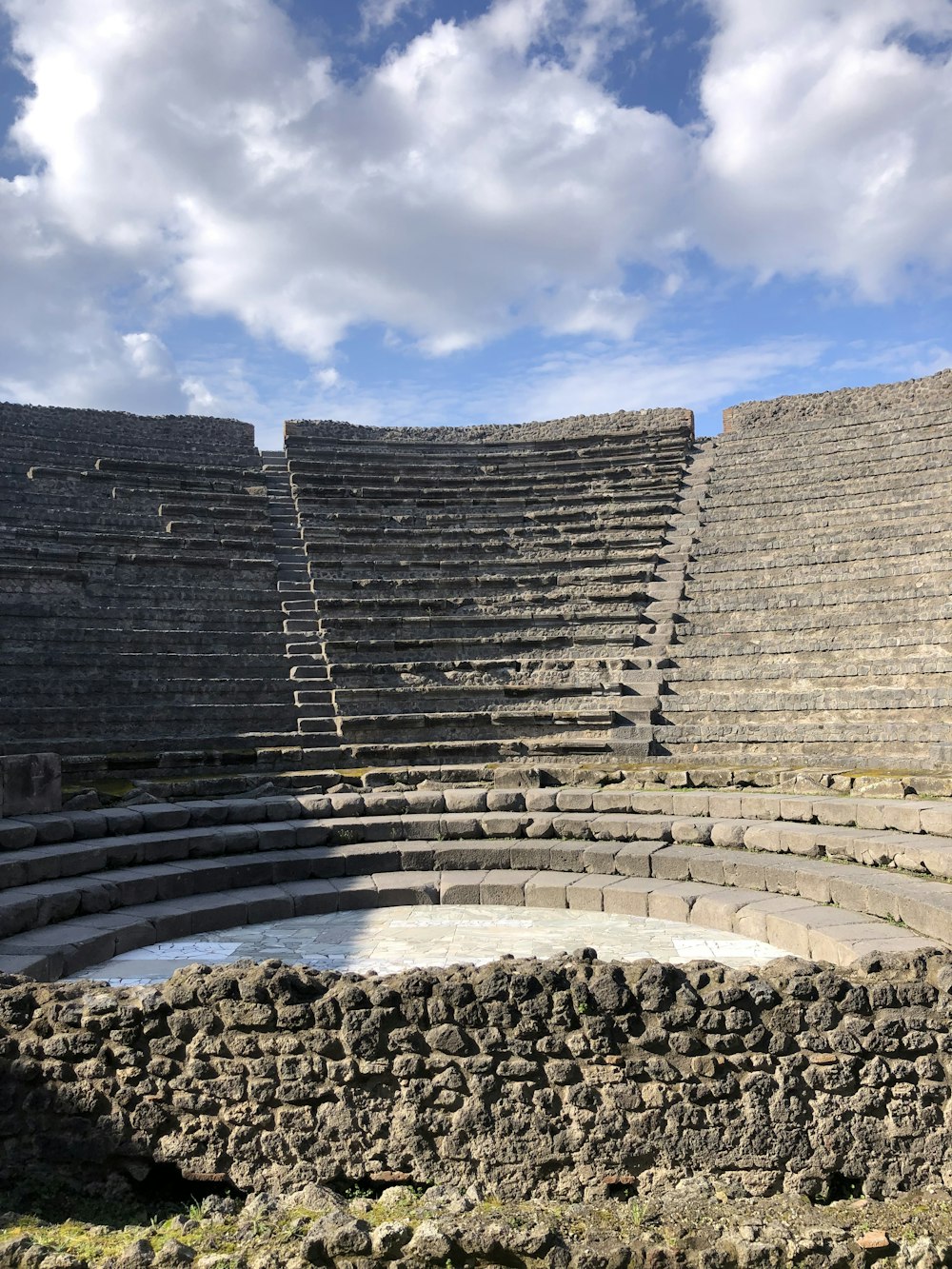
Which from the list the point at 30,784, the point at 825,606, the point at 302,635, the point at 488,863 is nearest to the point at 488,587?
the point at 302,635

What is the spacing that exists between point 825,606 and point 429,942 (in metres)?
8.05

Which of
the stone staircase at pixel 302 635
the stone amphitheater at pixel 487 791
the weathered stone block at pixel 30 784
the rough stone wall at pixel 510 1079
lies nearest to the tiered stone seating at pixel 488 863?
the stone amphitheater at pixel 487 791

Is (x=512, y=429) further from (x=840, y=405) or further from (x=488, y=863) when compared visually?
(x=488, y=863)

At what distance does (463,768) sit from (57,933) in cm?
495

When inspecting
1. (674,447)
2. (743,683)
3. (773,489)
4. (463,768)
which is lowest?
(463,768)

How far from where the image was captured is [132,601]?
545 inches

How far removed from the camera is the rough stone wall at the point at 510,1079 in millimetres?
3789

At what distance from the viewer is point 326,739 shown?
468 inches

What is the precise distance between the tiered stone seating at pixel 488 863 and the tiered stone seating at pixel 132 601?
263 centimetres

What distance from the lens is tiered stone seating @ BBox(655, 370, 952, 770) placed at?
1085cm

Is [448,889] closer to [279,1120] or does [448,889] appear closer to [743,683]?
[279,1120]

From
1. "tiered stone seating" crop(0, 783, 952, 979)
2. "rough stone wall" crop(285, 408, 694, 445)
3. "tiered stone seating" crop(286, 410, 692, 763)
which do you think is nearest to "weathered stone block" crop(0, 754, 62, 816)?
"tiered stone seating" crop(0, 783, 952, 979)

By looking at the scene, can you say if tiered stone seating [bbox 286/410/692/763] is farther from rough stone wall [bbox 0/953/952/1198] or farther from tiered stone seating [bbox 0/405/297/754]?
rough stone wall [bbox 0/953/952/1198]

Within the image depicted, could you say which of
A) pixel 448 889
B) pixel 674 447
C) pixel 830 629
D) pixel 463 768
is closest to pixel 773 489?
pixel 674 447
